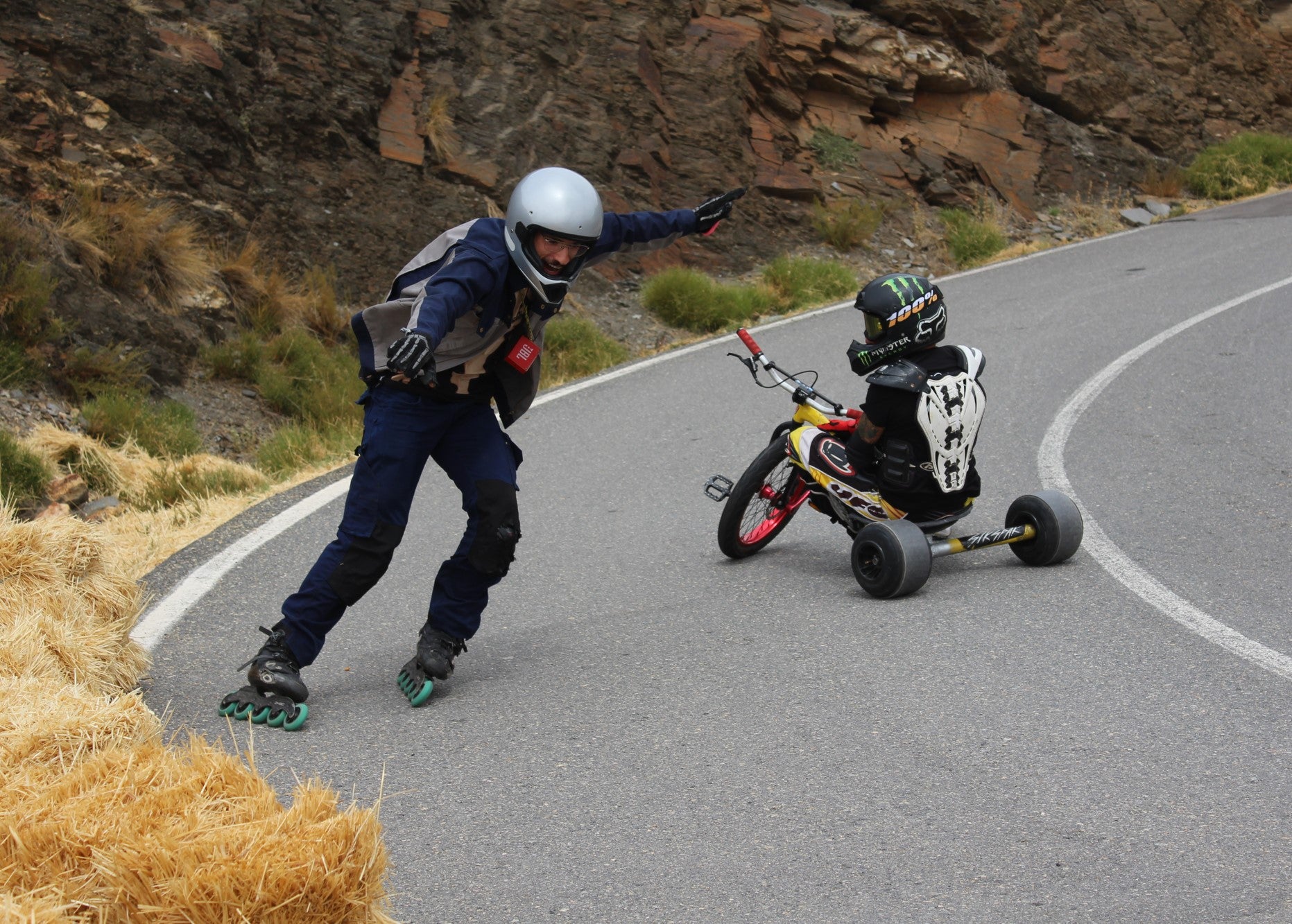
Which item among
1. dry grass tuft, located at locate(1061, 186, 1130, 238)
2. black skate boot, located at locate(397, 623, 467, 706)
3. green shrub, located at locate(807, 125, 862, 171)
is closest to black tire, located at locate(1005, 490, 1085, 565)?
black skate boot, located at locate(397, 623, 467, 706)

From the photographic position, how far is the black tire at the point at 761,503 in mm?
6684

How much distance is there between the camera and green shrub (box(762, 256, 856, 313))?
51.4 feet

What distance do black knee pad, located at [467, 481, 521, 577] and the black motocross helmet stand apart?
202 cm

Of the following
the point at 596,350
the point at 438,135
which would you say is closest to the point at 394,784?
the point at 596,350

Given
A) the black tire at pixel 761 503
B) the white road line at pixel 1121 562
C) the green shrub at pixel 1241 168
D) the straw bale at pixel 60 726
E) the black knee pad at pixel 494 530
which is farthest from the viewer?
the green shrub at pixel 1241 168

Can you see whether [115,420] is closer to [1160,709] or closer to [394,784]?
[394,784]

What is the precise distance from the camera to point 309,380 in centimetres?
1254

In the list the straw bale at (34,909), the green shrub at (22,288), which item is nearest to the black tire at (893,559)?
the straw bale at (34,909)

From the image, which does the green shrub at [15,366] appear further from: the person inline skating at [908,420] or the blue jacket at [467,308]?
the person inline skating at [908,420]

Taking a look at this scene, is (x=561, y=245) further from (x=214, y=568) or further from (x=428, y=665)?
(x=214, y=568)

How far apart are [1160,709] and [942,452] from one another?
1878 millimetres

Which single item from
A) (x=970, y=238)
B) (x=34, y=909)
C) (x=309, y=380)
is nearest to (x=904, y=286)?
(x=34, y=909)

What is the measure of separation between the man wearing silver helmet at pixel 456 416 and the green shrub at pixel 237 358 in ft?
25.2

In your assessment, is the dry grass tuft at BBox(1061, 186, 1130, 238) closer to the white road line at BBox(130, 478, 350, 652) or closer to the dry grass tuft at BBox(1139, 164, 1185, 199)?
the dry grass tuft at BBox(1139, 164, 1185, 199)
